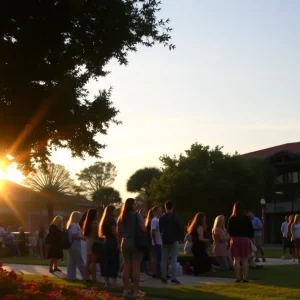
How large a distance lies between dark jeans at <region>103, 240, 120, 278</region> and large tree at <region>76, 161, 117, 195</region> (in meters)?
108

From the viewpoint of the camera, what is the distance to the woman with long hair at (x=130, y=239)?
15609mm

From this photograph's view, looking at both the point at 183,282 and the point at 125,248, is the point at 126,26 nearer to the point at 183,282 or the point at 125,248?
the point at 125,248

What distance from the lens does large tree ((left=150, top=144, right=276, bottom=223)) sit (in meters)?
68.8

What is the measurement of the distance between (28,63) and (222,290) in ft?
20.0

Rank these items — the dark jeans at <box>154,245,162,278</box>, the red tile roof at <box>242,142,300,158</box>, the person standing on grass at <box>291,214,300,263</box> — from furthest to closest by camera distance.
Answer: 1. the red tile roof at <box>242,142,300,158</box>
2. the person standing on grass at <box>291,214,300,263</box>
3. the dark jeans at <box>154,245,162,278</box>

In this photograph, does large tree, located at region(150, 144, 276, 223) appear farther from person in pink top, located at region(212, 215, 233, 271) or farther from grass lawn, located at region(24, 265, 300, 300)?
grass lawn, located at region(24, 265, 300, 300)

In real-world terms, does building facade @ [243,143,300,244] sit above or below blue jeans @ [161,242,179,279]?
above

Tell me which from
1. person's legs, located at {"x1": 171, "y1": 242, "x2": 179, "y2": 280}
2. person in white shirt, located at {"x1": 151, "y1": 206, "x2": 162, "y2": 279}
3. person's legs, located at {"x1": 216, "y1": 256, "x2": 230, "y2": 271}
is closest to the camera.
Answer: person's legs, located at {"x1": 171, "y1": 242, "x2": 179, "y2": 280}

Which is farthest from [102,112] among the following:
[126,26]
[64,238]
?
[64,238]

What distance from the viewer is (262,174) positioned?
70.4 metres

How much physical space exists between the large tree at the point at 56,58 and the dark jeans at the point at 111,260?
9.34ft

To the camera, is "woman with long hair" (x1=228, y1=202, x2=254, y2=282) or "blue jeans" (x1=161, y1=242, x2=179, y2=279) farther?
"blue jeans" (x1=161, y1=242, x2=179, y2=279)

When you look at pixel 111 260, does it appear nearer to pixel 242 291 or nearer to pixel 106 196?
pixel 242 291

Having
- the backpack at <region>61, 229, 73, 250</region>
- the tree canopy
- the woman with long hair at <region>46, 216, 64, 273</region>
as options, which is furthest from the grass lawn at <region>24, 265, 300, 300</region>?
the tree canopy
